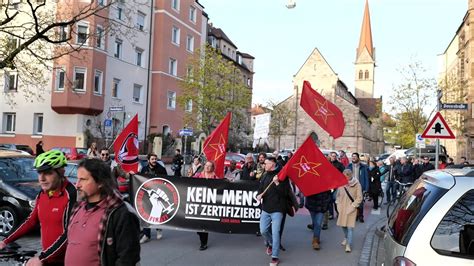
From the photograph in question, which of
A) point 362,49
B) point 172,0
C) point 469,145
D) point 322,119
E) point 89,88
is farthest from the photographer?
point 362,49

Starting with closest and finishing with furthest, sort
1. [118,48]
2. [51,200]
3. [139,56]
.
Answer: [51,200] → [118,48] → [139,56]

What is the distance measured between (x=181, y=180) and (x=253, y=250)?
1.93 meters

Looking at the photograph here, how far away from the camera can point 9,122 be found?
121ft

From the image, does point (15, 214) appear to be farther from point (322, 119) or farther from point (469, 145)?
point (469, 145)

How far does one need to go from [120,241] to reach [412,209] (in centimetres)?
226

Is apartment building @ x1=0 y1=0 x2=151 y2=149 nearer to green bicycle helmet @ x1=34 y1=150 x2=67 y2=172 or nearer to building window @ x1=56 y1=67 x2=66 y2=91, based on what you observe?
building window @ x1=56 y1=67 x2=66 y2=91

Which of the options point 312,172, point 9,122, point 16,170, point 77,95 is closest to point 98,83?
point 77,95

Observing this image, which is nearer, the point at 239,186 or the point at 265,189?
the point at 265,189

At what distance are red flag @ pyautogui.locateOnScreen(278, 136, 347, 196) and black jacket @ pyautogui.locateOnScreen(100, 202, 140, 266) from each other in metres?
5.71

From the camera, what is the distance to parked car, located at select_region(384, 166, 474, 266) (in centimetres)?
329

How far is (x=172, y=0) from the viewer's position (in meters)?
45.0

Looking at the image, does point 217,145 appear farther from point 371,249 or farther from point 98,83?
point 98,83

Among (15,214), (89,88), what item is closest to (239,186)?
(15,214)

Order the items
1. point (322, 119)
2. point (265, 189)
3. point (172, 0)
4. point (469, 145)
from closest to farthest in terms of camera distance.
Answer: point (265, 189) < point (322, 119) < point (172, 0) < point (469, 145)
